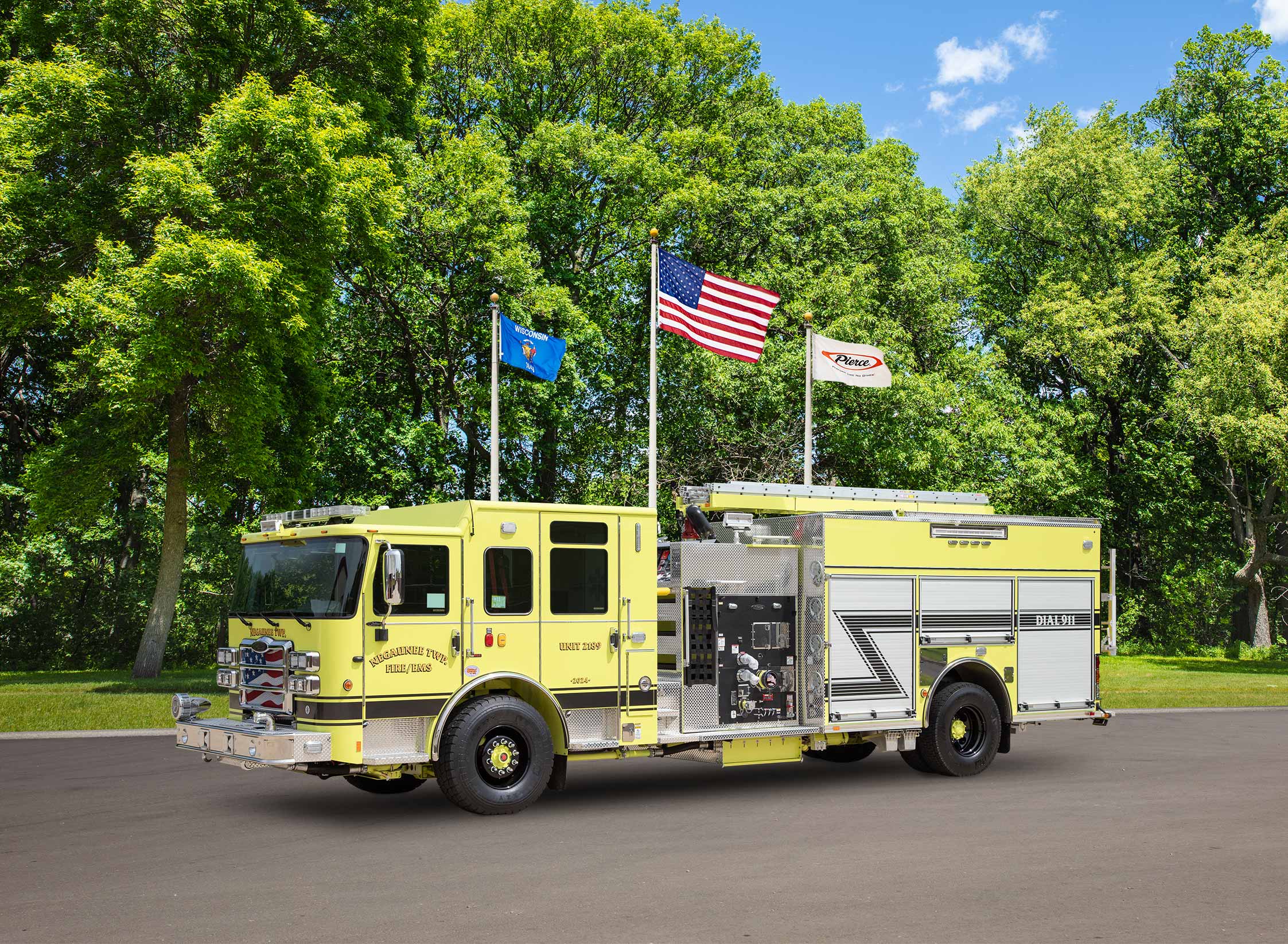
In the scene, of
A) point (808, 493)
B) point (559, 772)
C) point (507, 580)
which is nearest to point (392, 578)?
point (507, 580)

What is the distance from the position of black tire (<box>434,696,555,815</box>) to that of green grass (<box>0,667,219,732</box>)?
1000 cm

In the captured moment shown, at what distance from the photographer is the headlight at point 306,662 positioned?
10820mm

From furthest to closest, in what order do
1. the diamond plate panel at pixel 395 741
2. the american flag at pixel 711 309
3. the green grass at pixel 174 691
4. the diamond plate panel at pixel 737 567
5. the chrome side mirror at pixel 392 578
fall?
the american flag at pixel 711 309
the green grass at pixel 174 691
the diamond plate panel at pixel 737 567
the diamond plate panel at pixel 395 741
the chrome side mirror at pixel 392 578

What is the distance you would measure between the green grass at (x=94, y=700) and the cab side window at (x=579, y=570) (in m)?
10.2

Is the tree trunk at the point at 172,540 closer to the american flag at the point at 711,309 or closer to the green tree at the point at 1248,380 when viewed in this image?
the american flag at the point at 711,309

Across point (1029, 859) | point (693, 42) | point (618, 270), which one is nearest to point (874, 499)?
point (1029, 859)

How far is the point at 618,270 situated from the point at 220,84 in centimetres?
1303

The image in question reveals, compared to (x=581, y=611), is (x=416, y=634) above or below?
below

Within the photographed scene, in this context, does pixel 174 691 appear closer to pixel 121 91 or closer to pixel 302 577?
pixel 121 91

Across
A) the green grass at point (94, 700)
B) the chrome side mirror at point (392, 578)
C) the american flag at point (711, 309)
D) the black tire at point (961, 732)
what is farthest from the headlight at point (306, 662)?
the american flag at point (711, 309)

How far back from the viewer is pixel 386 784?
1268 cm

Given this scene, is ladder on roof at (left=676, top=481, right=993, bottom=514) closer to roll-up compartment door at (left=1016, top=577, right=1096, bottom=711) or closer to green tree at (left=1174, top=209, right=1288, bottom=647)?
roll-up compartment door at (left=1016, top=577, right=1096, bottom=711)

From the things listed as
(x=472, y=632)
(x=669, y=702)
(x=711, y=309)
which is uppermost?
(x=711, y=309)

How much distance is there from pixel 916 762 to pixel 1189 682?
20961 millimetres
